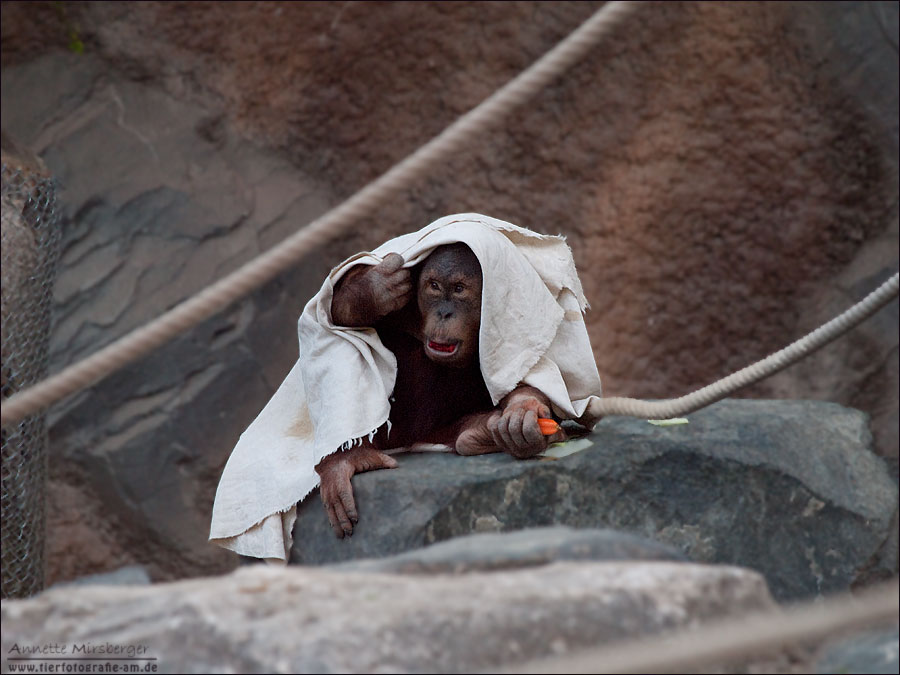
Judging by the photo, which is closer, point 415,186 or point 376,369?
point 376,369

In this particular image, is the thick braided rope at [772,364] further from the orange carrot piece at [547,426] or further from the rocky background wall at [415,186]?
the rocky background wall at [415,186]

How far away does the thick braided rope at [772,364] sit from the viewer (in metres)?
1.91

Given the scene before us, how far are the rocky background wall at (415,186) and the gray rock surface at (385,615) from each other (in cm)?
326

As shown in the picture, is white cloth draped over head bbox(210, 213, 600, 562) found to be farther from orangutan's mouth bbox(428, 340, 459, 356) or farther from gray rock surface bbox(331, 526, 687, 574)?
gray rock surface bbox(331, 526, 687, 574)

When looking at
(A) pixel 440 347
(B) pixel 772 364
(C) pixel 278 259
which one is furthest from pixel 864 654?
(A) pixel 440 347

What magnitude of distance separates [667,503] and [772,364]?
2.14 ft

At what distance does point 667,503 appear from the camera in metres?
2.58

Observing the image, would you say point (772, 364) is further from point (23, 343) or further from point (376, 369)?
point (23, 343)

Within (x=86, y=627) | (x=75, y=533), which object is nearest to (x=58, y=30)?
(x=75, y=533)

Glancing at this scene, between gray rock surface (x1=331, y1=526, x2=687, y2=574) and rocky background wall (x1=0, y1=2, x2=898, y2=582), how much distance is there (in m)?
3.28

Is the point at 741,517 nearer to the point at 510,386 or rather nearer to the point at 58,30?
the point at 510,386

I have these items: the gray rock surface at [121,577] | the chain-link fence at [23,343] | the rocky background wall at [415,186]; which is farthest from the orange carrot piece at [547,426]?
the gray rock surface at [121,577]

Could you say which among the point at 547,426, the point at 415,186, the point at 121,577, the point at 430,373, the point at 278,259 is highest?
the point at 415,186

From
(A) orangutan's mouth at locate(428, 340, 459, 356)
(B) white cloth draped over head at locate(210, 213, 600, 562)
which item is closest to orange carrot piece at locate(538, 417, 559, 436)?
(B) white cloth draped over head at locate(210, 213, 600, 562)
